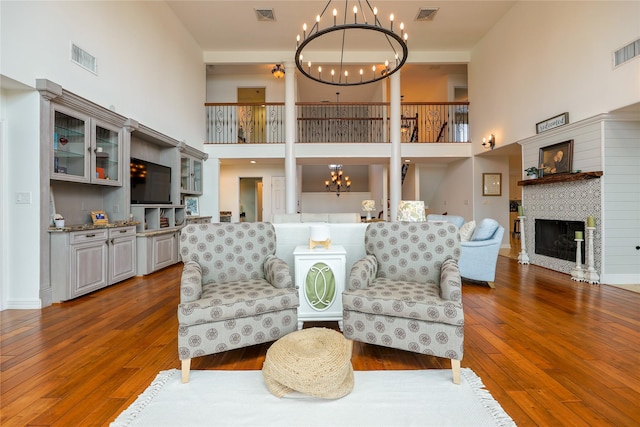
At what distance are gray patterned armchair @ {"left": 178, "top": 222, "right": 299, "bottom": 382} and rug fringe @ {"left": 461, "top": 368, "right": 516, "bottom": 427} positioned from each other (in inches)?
45.2

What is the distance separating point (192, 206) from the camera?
7.73 m

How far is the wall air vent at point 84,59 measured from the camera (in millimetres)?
3762

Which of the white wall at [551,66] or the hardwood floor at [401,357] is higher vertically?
the white wall at [551,66]

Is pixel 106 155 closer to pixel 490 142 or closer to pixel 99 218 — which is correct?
pixel 99 218

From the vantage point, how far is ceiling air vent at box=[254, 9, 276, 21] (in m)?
6.39

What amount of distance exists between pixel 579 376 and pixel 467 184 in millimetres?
6876

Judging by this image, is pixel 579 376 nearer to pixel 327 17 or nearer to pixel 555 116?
pixel 555 116

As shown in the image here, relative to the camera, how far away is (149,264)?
4898 millimetres

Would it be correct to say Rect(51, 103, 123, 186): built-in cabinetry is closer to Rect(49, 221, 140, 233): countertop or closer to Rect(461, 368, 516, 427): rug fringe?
Rect(49, 221, 140, 233): countertop

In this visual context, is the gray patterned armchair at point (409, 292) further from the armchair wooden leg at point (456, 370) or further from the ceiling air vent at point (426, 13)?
the ceiling air vent at point (426, 13)

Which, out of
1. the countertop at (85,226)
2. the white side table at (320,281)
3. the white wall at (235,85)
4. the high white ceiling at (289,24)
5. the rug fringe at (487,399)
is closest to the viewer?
the rug fringe at (487,399)

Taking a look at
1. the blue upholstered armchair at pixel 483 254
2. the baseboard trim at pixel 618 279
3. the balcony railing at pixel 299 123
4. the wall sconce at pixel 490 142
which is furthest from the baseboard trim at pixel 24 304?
the wall sconce at pixel 490 142

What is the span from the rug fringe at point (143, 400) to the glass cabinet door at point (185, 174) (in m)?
5.40

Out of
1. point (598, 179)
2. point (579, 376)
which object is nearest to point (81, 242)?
point (579, 376)
